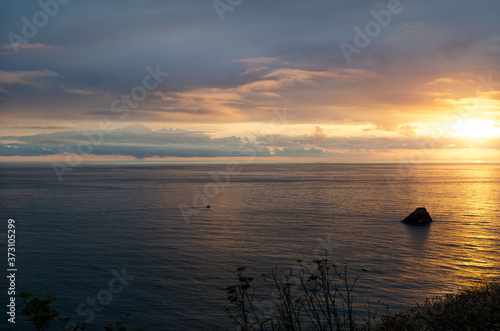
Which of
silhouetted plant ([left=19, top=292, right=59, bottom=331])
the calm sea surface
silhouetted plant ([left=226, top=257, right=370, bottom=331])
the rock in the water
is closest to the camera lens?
silhouetted plant ([left=19, top=292, right=59, bottom=331])

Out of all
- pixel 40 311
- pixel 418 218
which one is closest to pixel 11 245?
pixel 40 311

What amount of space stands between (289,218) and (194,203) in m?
34.2

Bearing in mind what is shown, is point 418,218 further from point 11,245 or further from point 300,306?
point 11,245

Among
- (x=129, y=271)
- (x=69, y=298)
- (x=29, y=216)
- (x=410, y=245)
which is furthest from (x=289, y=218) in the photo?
(x=29, y=216)

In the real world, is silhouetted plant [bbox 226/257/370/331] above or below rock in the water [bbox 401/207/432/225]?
below

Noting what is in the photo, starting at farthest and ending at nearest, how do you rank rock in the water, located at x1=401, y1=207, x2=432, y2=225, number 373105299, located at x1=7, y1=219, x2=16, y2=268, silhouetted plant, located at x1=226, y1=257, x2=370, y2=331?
1. rock in the water, located at x1=401, y1=207, x2=432, y2=225
2. number 373105299, located at x1=7, y1=219, x2=16, y2=268
3. silhouetted plant, located at x1=226, y1=257, x2=370, y2=331

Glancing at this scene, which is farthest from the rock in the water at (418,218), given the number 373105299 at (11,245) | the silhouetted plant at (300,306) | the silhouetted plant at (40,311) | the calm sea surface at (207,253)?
the silhouetted plant at (40,311)

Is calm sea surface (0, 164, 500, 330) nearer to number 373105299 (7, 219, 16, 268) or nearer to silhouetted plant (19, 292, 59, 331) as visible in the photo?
number 373105299 (7, 219, 16, 268)

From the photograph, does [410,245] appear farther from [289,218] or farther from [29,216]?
[29,216]

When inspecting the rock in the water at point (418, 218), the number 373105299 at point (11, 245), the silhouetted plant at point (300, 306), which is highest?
the rock in the water at point (418, 218)

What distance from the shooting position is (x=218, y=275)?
1426 inches

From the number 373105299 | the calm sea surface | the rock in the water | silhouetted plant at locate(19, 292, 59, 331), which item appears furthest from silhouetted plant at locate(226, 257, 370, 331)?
the rock in the water

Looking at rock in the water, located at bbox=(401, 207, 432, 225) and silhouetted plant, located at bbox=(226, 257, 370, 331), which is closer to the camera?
silhouetted plant, located at bbox=(226, 257, 370, 331)

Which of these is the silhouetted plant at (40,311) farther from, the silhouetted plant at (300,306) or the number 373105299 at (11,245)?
the number 373105299 at (11,245)
